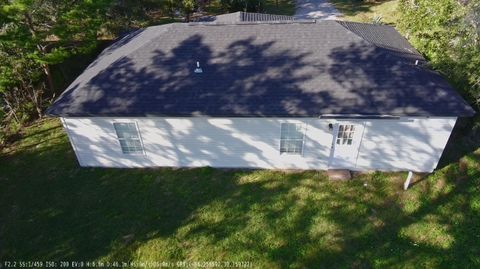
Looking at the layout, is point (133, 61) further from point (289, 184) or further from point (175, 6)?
point (175, 6)

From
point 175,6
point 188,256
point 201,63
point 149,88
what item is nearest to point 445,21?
point 201,63

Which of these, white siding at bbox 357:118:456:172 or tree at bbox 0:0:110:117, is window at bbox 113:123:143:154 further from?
white siding at bbox 357:118:456:172

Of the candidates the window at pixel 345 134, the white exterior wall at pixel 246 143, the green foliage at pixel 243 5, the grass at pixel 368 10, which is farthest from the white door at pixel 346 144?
the green foliage at pixel 243 5

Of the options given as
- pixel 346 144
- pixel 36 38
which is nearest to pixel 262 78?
pixel 346 144

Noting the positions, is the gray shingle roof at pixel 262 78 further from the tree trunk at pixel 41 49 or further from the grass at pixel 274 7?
the grass at pixel 274 7

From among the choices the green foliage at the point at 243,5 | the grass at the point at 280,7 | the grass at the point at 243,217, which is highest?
the green foliage at the point at 243,5

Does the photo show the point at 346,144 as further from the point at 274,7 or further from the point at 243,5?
the point at 274,7
